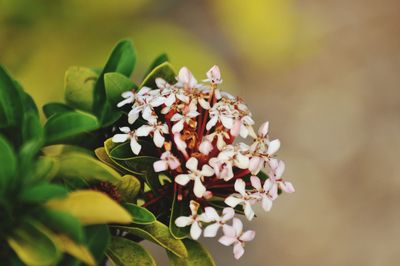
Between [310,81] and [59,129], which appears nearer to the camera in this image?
[59,129]

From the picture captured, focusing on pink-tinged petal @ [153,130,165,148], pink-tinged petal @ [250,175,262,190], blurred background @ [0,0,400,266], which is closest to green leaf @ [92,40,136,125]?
pink-tinged petal @ [153,130,165,148]

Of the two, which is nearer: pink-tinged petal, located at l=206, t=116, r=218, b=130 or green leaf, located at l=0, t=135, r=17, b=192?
green leaf, located at l=0, t=135, r=17, b=192

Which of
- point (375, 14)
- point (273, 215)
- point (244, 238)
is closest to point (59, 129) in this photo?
point (244, 238)

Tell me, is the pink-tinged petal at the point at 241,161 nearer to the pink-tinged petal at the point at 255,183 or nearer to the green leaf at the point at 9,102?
the pink-tinged petal at the point at 255,183

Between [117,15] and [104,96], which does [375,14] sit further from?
[104,96]

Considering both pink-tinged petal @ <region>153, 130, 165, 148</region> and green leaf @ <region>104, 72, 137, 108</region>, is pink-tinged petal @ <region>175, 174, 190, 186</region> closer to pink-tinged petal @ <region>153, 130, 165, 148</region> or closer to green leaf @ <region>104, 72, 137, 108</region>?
pink-tinged petal @ <region>153, 130, 165, 148</region>

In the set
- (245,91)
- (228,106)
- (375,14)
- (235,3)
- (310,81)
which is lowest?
(228,106)

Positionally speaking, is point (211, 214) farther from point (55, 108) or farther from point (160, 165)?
point (55, 108)
